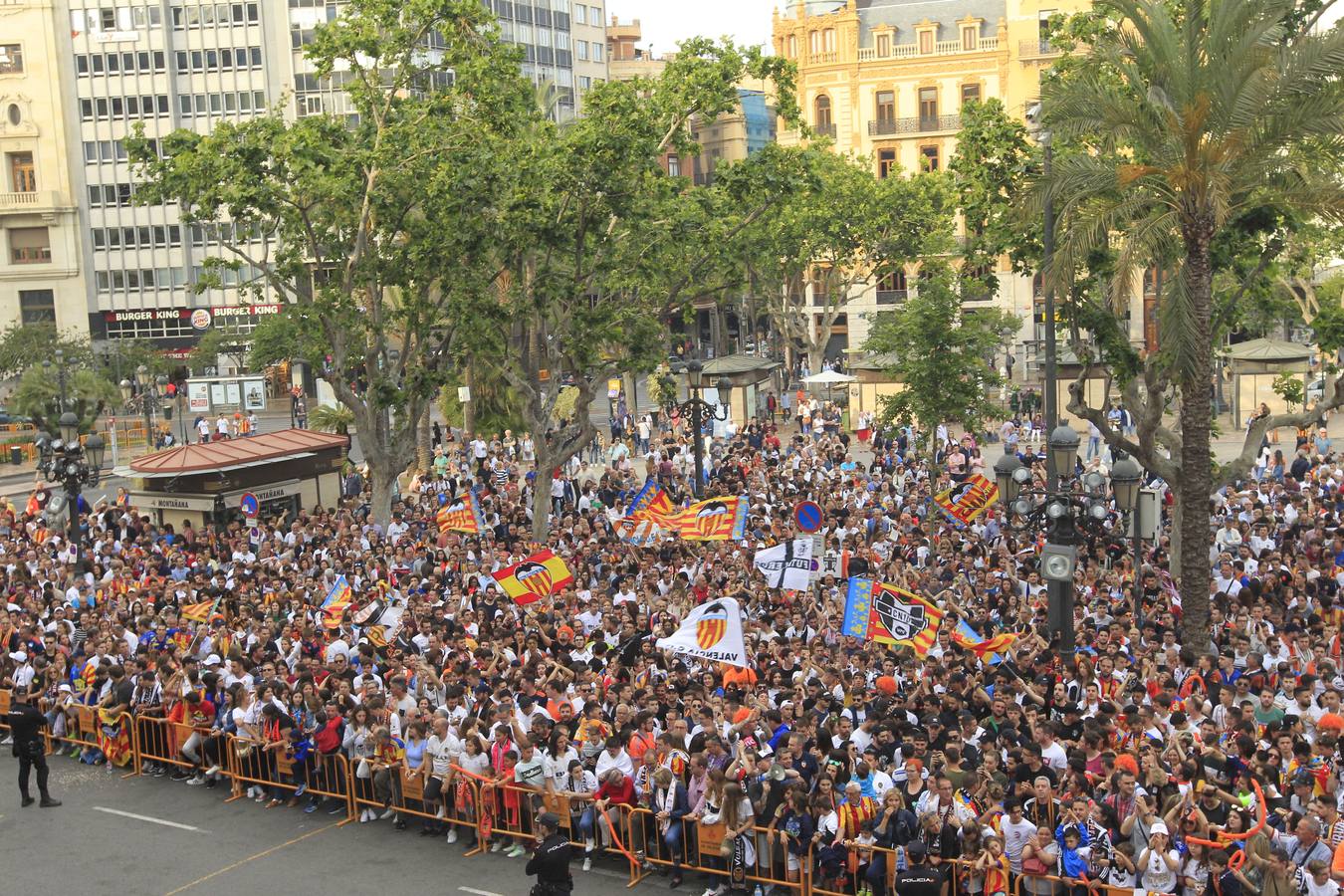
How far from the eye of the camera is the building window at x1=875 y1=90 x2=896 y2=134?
3063 inches

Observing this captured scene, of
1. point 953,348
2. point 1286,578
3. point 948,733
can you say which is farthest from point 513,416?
point 948,733

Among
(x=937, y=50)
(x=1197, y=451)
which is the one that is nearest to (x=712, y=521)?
(x=1197, y=451)

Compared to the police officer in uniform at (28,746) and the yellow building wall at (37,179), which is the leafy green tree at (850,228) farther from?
the yellow building wall at (37,179)

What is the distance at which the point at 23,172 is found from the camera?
77562mm

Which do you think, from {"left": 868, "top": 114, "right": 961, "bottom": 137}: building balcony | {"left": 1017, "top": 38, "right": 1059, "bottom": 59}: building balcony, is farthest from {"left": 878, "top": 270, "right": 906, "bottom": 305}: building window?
{"left": 1017, "top": 38, "right": 1059, "bottom": 59}: building balcony

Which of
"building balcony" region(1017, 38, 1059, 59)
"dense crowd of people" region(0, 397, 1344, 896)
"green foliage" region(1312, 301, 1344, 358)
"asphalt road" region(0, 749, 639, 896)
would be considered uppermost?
"building balcony" region(1017, 38, 1059, 59)

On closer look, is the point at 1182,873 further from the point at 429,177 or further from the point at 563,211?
the point at 429,177

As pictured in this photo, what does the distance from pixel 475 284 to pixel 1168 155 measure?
13765mm

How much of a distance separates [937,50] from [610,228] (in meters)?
53.6

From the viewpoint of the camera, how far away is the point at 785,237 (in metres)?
54.5

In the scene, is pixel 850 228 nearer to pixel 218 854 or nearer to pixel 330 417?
pixel 330 417

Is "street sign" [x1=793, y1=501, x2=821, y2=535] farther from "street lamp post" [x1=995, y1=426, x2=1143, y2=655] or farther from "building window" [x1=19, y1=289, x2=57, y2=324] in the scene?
"building window" [x1=19, y1=289, x2=57, y2=324]

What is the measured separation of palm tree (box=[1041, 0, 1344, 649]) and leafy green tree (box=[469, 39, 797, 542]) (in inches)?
332

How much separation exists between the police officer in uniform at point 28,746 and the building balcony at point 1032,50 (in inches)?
2659
